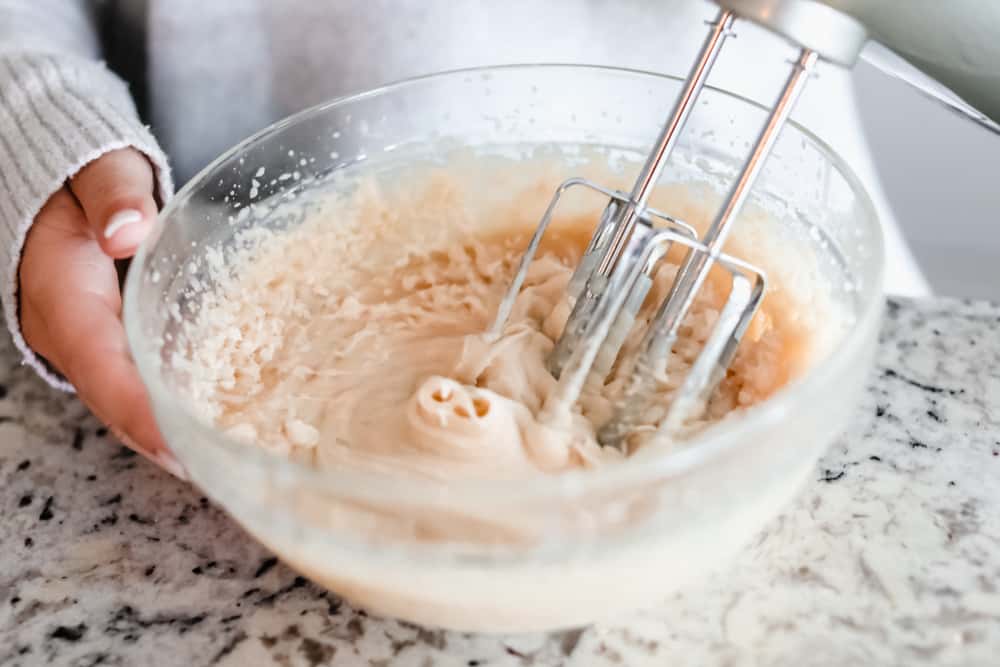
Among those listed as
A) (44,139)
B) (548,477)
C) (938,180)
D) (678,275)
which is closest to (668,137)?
(678,275)

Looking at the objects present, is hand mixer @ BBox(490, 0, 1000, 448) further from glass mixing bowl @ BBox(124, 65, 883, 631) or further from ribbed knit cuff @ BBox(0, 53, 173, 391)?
ribbed knit cuff @ BBox(0, 53, 173, 391)

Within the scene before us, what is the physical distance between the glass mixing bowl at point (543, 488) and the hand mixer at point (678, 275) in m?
0.06

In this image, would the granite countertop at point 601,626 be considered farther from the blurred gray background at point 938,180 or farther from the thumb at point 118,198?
the blurred gray background at point 938,180

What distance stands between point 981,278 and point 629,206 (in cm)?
82

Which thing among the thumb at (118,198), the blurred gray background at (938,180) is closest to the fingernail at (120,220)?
the thumb at (118,198)

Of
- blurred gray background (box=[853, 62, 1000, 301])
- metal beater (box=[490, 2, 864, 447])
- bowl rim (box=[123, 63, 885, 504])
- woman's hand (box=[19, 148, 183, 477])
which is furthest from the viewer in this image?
blurred gray background (box=[853, 62, 1000, 301])

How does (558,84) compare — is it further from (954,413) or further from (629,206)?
(954,413)

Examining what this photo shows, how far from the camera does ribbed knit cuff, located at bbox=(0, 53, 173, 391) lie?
0.73 meters

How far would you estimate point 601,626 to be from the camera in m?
0.54

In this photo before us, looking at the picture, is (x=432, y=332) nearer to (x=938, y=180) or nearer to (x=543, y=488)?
(x=543, y=488)

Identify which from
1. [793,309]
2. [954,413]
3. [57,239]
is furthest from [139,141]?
[954,413]

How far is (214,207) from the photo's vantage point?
645 mm

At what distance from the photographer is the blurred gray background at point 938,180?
1.08 meters

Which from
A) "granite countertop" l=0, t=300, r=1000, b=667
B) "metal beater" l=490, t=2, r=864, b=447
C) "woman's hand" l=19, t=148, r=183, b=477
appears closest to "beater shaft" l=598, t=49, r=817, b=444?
"metal beater" l=490, t=2, r=864, b=447
